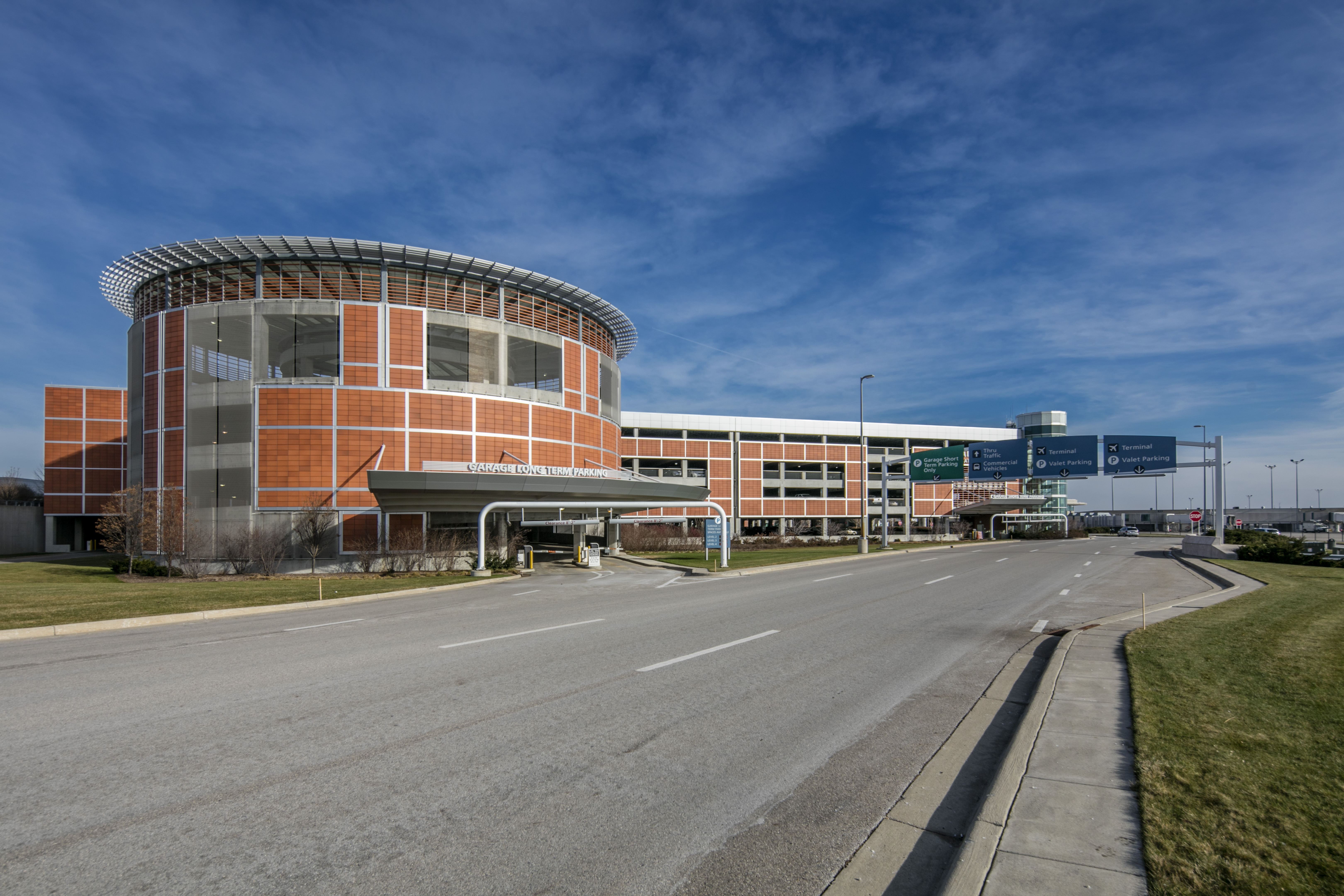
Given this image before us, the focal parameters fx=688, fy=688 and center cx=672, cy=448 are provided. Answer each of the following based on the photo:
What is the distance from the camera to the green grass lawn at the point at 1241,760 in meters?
3.54

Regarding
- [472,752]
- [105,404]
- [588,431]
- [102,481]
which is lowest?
[472,752]

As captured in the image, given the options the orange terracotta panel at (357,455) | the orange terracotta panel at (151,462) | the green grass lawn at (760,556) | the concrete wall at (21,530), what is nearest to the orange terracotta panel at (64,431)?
the concrete wall at (21,530)

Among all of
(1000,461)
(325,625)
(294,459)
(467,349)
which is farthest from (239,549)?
(1000,461)

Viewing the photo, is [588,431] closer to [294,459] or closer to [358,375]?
[358,375]

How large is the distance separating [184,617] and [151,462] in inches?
1111

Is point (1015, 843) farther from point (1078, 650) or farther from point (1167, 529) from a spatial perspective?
point (1167, 529)

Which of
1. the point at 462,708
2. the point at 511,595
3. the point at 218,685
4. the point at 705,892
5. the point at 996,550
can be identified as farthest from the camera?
the point at 996,550

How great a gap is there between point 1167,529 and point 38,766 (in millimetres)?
156225

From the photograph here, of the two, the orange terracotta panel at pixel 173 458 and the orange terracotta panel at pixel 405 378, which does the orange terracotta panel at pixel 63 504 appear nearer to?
the orange terracotta panel at pixel 173 458

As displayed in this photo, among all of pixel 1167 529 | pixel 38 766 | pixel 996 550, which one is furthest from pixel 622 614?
pixel 1167 529

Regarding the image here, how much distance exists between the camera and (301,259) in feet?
121

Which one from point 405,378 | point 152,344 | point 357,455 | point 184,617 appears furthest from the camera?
point 152,344

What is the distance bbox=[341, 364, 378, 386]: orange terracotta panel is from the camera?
34969mm

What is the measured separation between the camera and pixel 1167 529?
418 ft
